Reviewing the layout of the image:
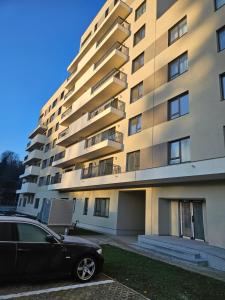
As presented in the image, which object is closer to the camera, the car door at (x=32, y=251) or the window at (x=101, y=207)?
the car door at (x=32, y=251)

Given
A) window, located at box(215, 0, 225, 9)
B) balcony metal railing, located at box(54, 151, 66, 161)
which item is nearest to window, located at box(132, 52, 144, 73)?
window, located at box(215, 0, 225, 9)

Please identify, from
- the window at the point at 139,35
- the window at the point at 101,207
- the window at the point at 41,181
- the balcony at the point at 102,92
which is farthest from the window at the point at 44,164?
the window at the point at 139,35

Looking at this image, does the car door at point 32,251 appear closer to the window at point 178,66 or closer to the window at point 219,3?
the window at point 178,66

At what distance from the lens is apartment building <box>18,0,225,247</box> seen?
42.0 feet

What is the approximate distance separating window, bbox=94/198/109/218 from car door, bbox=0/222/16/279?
1578cm

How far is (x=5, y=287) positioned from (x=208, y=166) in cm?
915

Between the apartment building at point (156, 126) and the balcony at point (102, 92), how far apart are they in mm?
101

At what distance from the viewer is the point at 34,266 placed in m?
5.98

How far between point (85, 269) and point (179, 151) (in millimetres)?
9826

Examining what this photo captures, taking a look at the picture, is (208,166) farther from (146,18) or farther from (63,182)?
(63,182)

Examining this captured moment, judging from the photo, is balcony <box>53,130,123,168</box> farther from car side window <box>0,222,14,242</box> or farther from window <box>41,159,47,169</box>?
car side window <box>0,222,14,242</box>

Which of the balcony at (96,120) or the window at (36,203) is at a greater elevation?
the balcony at (96,120)

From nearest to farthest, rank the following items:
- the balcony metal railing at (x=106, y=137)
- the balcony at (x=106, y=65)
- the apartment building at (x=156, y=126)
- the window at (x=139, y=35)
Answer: the apartment building at (x=156, y=126), the balcony metal railing at (x=106, y=137), the window at (x=139, y=35), the balcony at (x=106, y=65)

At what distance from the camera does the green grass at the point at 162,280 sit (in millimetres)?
6238
